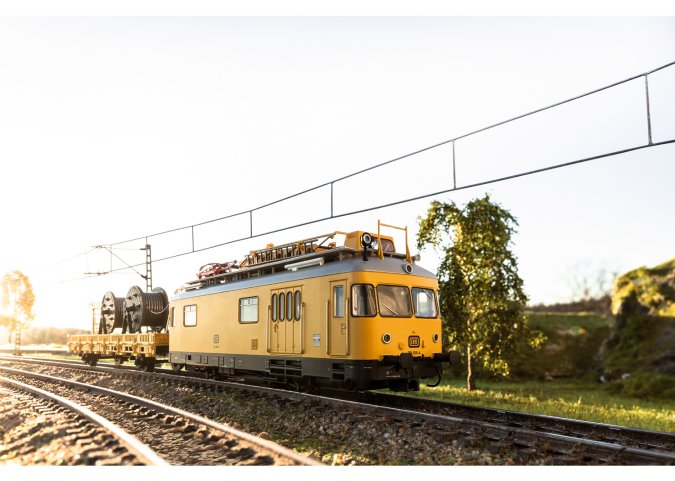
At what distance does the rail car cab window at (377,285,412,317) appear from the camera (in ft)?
42.4

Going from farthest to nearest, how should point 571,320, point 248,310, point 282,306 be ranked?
1. point 571,320
2. point 248,310
3. point 282,306

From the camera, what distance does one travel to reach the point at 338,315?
12875 mm

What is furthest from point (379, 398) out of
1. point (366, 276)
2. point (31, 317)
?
point (31, 317)

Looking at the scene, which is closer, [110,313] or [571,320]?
[110,313]

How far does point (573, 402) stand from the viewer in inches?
730

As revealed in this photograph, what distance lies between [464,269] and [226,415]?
930 centimetres

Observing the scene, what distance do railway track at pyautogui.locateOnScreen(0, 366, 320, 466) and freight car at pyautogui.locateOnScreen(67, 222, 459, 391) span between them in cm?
322

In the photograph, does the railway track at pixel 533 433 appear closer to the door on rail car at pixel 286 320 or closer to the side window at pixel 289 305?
the door on rail car at pixel 286 320

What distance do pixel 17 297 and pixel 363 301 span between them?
108ft

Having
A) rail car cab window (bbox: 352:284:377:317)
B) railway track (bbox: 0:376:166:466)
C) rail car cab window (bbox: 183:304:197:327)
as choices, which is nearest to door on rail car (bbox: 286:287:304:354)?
rail car cab window (bbox: 352:284:377:317)

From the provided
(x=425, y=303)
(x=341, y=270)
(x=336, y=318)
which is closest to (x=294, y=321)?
(x=336, y=318)

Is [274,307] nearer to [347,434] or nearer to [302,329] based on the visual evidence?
[302,329]

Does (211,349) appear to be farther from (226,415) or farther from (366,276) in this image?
(366,276)

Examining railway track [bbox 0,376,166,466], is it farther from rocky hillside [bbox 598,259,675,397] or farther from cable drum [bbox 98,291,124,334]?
rocky hillside [bbox 598,259,675,397]
